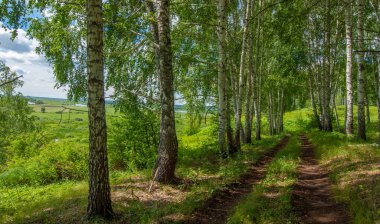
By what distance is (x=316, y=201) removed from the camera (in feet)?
22.2

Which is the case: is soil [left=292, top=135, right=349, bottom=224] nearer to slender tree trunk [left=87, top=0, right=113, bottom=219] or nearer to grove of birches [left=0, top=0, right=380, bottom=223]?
grove of birches [left=0, top=0, right=380, bottom=223]

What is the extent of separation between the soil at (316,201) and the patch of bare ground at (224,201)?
136 cm

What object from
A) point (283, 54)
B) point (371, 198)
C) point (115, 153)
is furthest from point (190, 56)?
point (283, 54)

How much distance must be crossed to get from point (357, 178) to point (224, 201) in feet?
11.4

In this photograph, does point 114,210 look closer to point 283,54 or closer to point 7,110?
point 7,110

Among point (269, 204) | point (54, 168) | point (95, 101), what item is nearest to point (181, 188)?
point (269, 204)

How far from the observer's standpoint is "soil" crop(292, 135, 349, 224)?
5.66m

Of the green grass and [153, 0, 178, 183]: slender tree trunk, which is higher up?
[153, 0, 178, 183]: slender tree trunk

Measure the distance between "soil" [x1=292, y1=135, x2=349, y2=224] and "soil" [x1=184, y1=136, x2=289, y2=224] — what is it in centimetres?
135

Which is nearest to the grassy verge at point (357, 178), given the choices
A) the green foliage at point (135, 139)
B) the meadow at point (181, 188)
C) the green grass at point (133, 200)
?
the meadow at point (181, 188)

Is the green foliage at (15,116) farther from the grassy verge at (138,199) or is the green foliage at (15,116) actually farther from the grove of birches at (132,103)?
the grassy verge at (138,199)

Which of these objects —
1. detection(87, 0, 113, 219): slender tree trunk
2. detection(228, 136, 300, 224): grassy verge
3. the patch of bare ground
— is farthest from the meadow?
detection(87, 0, 113, 219): slender tree trunk

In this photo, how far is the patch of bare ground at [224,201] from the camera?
599cm

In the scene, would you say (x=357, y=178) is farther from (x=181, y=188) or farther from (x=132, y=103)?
(x=132, y=103)
